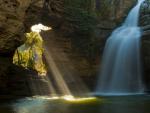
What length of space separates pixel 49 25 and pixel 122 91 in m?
7.88

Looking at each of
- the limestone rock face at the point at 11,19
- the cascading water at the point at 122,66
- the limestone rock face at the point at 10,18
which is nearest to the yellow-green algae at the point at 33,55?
the cascading water at the point at 122,66

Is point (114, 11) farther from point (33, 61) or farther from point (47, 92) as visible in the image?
point (47, 92)

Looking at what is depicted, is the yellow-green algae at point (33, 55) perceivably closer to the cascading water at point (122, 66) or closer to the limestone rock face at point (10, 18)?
the cascading water at point (122, 66)

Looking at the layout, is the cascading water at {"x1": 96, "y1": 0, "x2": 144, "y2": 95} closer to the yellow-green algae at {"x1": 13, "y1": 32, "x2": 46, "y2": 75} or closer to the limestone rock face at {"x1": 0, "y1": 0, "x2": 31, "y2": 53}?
the yellow-green algae at {"x1": 13, "y1": 32, "x2": 46, "y2": 75}

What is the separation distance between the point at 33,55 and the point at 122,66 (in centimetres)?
762

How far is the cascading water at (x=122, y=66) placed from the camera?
2828 cm

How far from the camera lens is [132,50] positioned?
95.8ft

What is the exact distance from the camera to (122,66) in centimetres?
2891

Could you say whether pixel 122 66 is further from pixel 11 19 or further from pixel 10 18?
pixel 10 18

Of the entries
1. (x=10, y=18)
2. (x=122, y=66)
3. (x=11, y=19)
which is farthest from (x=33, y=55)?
(x=10, y=18)

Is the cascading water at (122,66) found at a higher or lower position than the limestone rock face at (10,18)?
lower

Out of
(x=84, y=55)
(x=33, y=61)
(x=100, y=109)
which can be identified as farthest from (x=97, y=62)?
(x=100, y=109)

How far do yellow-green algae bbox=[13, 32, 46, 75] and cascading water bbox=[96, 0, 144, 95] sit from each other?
17.0ft

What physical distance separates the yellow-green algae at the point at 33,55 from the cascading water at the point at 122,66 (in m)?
5.18
